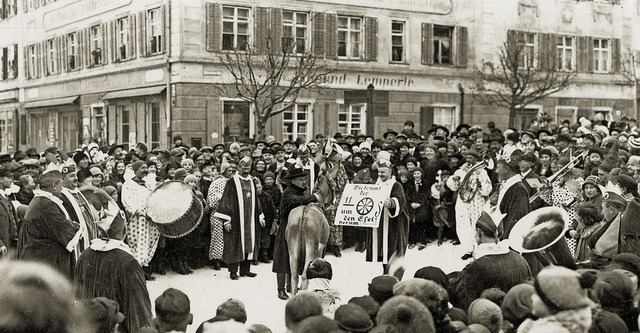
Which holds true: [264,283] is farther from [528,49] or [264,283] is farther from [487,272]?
[528,49]

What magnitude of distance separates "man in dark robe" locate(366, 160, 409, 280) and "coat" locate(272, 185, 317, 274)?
56.9 inches

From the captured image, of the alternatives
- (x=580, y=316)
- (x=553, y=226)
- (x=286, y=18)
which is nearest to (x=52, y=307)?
(x=580, y=316)

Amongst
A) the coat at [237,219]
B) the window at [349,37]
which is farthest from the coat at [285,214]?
the window at [349,37]

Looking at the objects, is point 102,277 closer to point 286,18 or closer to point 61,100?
point 286,18

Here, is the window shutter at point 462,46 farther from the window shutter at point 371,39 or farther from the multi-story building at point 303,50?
the window shutter at point 371,39

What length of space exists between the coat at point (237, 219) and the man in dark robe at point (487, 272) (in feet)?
22.8

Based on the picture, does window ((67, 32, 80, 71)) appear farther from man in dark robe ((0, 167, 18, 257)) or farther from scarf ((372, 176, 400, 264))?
scarf ((372, 176, 400, 264))

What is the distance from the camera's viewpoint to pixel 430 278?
5770 mm

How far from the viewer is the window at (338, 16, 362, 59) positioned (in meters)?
30.1

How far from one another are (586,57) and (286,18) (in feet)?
44.4

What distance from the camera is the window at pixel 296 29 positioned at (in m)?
28.7

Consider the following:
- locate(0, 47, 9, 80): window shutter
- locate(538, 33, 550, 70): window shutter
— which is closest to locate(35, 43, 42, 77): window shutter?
locate(0, 47, 9, 80): window shutter

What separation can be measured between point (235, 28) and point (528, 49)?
1212 cm

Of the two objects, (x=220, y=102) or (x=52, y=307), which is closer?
(x=52, y=307)
